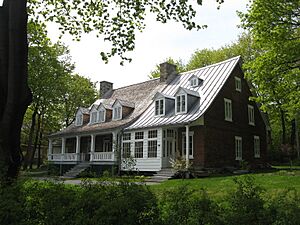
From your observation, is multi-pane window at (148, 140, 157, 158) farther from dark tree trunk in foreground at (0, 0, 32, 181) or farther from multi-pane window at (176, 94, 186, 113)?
dark tree trunk in foreground at (0, 0, 32, 181)

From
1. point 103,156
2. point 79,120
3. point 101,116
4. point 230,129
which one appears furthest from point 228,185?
point 79,120

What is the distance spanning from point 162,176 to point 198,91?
678cm

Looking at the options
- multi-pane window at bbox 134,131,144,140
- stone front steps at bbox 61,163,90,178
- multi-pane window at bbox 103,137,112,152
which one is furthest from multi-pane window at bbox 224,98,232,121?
stone front steps at bbox 61,163,90,178

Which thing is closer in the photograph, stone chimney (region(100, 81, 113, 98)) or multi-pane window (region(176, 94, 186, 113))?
multi-pane window (region(176, 94, 186, 113))

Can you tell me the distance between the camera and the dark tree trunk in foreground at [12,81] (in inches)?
269

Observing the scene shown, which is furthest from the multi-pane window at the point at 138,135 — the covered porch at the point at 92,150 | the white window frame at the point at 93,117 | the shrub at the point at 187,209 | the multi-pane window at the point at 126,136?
the shrub at the point at 187,209

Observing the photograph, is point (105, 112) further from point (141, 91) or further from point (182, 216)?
point (182, 216)

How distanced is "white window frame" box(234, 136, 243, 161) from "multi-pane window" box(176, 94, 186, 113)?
4571mm

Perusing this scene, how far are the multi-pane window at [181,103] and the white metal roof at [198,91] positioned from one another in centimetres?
42

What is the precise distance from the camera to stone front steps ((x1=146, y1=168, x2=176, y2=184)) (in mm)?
18547

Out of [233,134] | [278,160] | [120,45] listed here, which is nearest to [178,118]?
[233,134]

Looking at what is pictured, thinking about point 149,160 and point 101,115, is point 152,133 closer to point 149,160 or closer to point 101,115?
point 149,160

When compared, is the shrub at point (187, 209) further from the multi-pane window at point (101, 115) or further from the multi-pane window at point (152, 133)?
the multi-pane window at point (101, 115)

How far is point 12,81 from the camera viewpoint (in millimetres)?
6855
